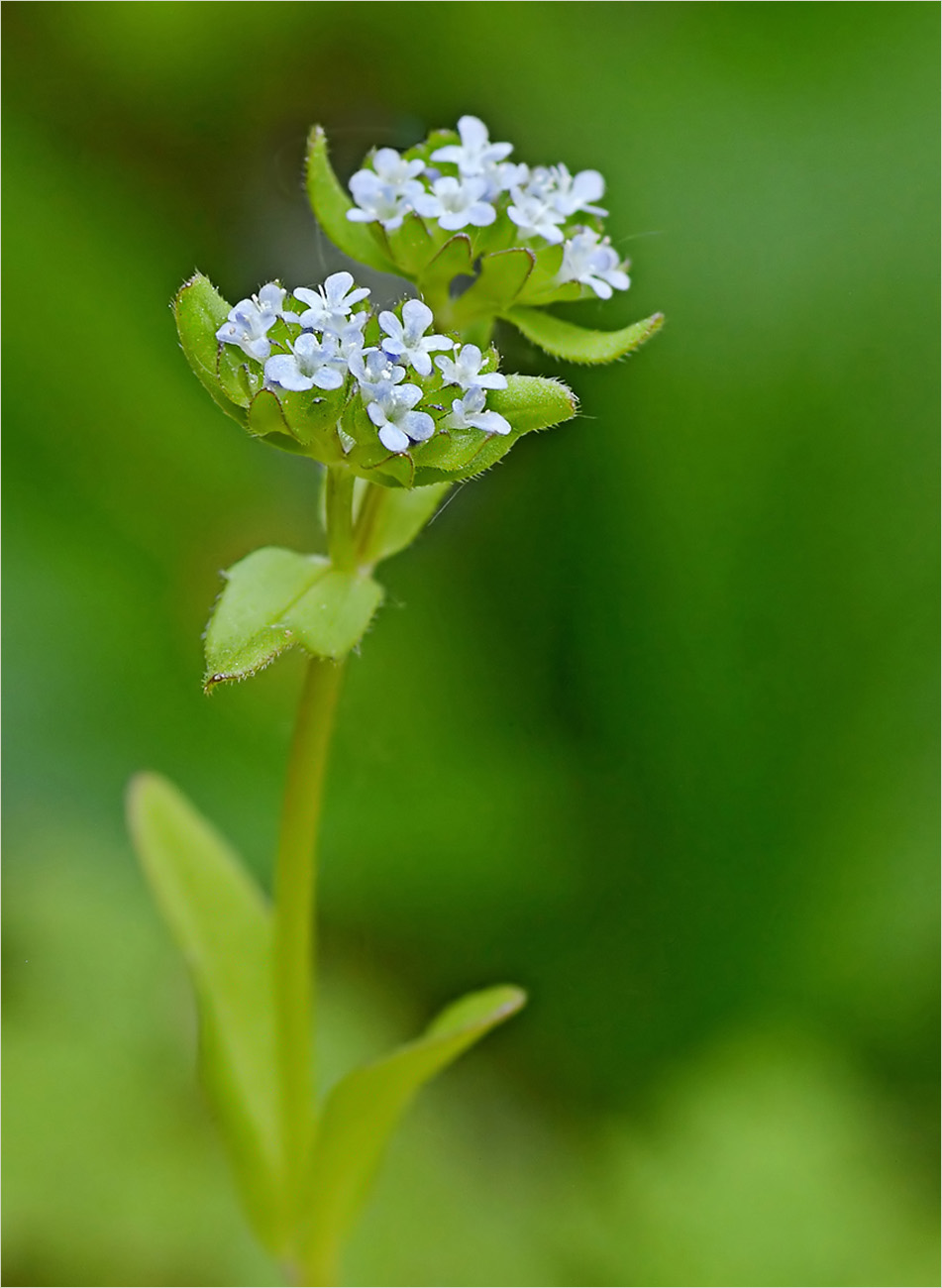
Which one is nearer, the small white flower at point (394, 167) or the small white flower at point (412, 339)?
the small white flower at point (412, 339)

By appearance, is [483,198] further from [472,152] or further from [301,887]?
[301,887]

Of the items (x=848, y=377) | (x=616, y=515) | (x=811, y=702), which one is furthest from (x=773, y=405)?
(x=811, y=702)

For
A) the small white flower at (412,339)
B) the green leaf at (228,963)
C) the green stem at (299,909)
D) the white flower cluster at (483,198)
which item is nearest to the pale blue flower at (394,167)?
the white flower cluster at (483,198)

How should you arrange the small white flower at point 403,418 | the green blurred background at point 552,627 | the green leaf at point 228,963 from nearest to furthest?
the small white flower at point 403,418 < the green leaf at point 228,963 < the green blurred background at point 552,627

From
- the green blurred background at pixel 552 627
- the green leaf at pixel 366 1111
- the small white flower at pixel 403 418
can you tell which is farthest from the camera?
the green blurred background at pixel 552 627

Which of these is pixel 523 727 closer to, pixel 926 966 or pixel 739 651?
pixel 739 651

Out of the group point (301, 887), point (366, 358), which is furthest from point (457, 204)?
point (301, 887)

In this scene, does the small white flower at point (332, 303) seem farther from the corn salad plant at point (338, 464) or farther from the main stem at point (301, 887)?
the main stem at point (301, 887)

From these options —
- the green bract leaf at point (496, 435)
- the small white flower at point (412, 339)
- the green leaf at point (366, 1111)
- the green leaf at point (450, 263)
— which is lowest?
the green leaf at point (366, 1111)
